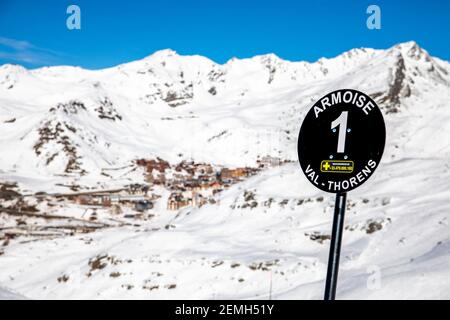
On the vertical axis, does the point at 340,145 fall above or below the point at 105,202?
below

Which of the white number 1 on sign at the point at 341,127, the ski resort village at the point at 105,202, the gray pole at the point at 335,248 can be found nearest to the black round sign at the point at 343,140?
the white number 1 on sign at the point at 341,127

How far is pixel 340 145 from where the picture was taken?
4680 millimetres

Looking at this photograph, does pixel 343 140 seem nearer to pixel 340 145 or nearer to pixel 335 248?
pixel 340 145

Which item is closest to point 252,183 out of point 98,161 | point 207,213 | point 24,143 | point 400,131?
point 207,213

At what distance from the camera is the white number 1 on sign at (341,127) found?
4629 mm

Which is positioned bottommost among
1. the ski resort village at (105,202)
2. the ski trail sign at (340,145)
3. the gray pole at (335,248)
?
the gray pole at (335,248)

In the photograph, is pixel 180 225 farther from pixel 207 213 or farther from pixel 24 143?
pixel 24 143

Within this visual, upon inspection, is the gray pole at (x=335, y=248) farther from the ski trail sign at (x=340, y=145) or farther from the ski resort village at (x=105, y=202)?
the ski resort village at (x=105, y=202)

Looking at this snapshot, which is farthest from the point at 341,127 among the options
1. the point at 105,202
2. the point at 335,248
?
the point at 105,202

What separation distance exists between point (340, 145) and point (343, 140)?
2.3 inches

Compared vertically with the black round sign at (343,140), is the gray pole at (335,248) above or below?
below

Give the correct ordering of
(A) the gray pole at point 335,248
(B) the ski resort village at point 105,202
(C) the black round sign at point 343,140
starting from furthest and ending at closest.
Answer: (B) the ski resort village at point 105,202 < (A) the gray pole at point 335,248 < (C) the black round sign at point 343,140

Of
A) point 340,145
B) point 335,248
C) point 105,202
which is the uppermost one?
point 105,202
